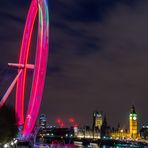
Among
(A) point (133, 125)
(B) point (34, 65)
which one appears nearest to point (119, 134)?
(A) point (133, 125)

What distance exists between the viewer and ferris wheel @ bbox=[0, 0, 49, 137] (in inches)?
1053

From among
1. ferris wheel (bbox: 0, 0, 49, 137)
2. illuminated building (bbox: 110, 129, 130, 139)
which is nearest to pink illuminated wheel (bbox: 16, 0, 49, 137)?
ferris wheel (bbox: 0, 0, 49, 137)

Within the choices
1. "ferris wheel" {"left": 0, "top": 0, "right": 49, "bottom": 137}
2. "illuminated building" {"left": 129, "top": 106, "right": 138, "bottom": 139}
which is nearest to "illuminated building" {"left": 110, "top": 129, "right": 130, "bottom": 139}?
"illuminated building" {"left": 129, "top": 106, "right": 138, "bottom": 139}

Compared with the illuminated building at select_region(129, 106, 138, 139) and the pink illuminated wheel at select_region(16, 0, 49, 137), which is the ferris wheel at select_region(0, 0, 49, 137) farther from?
the illuminated building at select_region(129, 106, 138, 139)

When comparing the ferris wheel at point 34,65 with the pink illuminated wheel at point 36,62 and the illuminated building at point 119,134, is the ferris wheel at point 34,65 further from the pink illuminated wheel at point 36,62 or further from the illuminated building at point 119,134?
the illuminated building at point 119,134

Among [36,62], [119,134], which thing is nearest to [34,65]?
[36,62]

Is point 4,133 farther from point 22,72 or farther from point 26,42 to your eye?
point 26,42

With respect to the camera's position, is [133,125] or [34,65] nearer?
[34,65]

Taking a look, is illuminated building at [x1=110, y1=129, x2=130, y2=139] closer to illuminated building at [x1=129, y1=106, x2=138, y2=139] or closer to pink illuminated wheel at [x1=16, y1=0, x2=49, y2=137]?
illuminated building at [x1=129, y1=106, x2=138, y2=139]

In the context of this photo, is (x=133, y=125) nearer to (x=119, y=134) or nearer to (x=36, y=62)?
(x=119, y=134)

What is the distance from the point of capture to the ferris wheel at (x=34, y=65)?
2675cm

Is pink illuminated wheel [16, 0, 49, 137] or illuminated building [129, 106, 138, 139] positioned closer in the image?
pink illuminated wheel [16, 0, 49, 137]

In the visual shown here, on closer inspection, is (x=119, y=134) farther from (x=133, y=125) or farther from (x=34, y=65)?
(x=34, y=65)

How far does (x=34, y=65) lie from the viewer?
92.6 ft
